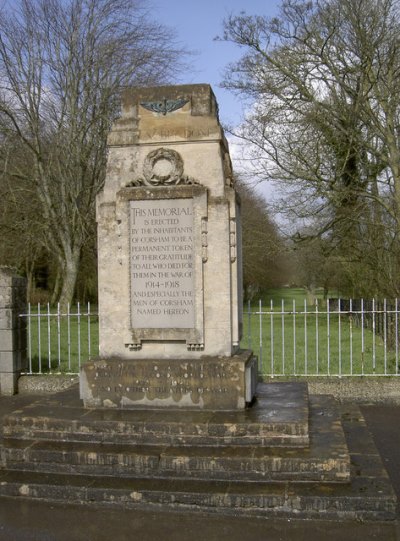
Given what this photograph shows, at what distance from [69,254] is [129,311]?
1671cm

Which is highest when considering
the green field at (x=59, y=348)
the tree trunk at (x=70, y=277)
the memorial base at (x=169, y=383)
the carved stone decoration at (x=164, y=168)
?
the carved stone decoration at (x=164, y=168)

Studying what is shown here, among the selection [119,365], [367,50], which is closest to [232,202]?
[119,365]

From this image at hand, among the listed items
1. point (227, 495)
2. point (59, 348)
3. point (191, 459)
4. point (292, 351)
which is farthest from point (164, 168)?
point (292, 351)

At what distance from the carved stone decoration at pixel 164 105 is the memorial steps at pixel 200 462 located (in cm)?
307

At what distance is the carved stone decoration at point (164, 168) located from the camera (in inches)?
242

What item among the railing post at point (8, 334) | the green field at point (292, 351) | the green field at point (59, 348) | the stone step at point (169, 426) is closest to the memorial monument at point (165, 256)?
the stone step at point (169, 426)

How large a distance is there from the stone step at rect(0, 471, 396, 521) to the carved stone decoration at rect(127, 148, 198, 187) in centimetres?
292

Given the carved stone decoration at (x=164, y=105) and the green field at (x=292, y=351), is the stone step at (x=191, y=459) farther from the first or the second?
the carved stone decoration at (x=164, y=105)

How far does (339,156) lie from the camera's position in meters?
17.7

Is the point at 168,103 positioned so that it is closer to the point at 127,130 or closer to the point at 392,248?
the point at 127,130

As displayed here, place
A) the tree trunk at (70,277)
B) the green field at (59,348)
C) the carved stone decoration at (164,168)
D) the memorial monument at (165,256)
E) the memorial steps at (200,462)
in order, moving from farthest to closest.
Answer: the tree trunk at (70,277)
the green field at (59,348)
the carved stone decoration at (164,168)
the memorial monument at (165,256)
the memorial steps at (200,462)

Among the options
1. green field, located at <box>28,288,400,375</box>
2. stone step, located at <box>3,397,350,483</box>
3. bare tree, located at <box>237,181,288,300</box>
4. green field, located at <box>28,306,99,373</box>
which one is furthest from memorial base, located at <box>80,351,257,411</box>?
bare tree, located at <box>237,181,288,300</box>

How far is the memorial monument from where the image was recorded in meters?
6.03

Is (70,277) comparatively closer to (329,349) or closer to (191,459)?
(329,349)
